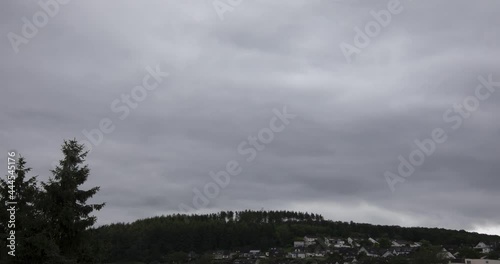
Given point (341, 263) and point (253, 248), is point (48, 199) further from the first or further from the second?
point (253, 248)

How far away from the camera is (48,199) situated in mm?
25562

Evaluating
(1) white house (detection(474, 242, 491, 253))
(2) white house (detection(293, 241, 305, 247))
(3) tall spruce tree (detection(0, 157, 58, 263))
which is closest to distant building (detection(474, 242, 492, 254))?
(1) white house (detection(474, 242, 491, 253))

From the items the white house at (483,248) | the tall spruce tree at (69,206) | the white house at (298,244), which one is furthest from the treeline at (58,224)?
the white house at (298,244)

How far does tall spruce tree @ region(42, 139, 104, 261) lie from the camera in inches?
1004

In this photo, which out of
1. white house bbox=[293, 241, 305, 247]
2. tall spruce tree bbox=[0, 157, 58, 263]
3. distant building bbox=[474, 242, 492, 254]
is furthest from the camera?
white house bbox=[293, 241, 305, 247]

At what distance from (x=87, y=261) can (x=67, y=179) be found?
377 cm

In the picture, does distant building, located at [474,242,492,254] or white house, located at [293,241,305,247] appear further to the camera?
white house, located at [293,241,305,247]

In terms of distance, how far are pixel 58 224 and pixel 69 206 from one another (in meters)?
0.94

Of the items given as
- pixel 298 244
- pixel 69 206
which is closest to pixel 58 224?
pixel 69 206

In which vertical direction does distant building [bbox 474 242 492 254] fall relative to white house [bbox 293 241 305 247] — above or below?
below

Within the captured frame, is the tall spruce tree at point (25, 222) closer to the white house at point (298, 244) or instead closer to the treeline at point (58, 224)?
the treeline at point (58, 224)

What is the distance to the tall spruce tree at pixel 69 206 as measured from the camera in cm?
2550

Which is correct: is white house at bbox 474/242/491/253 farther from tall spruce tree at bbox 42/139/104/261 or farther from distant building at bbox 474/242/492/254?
tall spruce tree at bbox 42/139/104/261

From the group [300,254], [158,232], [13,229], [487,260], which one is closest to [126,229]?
[158,232]
